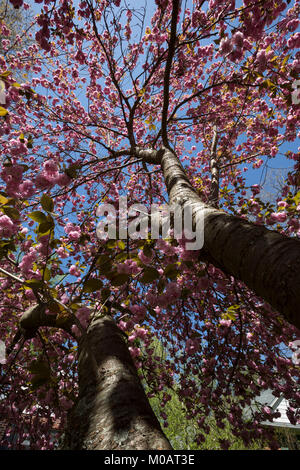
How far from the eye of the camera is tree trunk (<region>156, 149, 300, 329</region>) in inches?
29.1

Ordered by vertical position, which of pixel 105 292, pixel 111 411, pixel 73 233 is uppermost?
pixel 73 233

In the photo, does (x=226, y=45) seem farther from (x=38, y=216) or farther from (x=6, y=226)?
(x=6, y=226)

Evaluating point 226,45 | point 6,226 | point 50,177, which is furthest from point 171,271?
point 226,45

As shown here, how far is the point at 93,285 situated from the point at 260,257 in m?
0.91

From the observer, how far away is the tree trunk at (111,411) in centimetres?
79

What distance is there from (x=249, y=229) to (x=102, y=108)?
22.8ft

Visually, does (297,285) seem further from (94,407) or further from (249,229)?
(94,407)

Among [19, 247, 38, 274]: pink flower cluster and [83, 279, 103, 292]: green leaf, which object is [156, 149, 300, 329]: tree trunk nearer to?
[83, 279, 103, 292]: green leaf

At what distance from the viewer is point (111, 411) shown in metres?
0.92

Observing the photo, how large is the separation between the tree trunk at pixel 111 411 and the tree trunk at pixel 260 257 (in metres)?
0.65

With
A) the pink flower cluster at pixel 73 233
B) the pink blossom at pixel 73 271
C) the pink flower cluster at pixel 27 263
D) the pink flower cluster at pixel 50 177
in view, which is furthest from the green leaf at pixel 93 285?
the pink flower cluster at pixel 73 233
